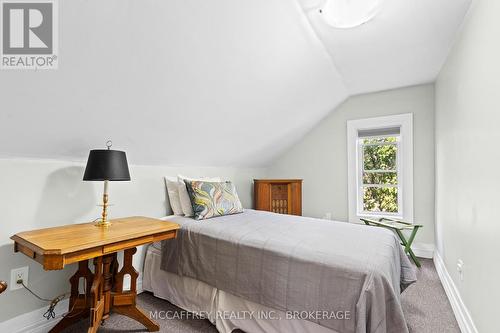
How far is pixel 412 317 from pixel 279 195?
81.6 inches

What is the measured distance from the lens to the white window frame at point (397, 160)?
3.31m

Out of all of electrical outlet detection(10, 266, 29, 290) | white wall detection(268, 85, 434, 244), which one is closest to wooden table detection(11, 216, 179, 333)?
electrical outlet detection(10, 266, 29, 290)

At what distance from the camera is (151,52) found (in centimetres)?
151

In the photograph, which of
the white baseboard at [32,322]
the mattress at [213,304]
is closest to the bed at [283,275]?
the mattress at [213,304]

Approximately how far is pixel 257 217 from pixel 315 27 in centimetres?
180

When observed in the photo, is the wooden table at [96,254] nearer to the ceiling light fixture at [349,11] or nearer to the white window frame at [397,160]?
the ceiling light fixture at [349,11]

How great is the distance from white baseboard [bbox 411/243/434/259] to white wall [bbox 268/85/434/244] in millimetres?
63

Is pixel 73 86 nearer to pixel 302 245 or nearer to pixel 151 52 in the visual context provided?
pixel 151 52

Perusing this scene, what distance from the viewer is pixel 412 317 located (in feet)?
6.16

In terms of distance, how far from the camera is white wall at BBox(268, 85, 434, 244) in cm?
323

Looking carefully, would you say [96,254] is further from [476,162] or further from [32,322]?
[476,162]

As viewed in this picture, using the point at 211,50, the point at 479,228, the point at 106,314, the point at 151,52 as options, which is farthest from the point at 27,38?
the point at 479,228

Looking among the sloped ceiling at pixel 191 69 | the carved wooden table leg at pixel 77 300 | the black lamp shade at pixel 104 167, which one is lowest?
the carved wooden table leg at pixel 77 300

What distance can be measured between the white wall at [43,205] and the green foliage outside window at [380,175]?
321 centimetres
